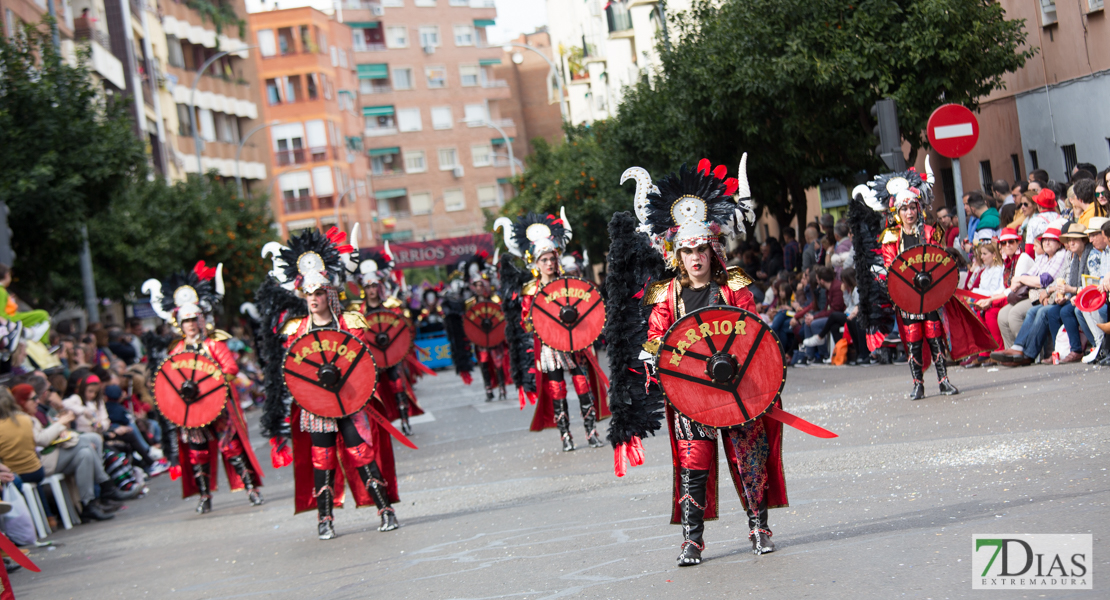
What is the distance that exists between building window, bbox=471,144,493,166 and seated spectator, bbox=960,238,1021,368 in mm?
81864

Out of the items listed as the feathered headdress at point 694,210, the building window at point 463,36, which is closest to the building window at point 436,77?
the building window at point 463,36

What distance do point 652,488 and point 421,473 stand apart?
14.0 feet

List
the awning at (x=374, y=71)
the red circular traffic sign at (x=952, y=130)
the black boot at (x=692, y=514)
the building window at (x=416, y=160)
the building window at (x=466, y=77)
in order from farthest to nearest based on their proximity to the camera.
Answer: the building window at (x=466, y=77), the building window at (x=416, y=160), the awning at (x=374, y=71), the red circular traffic sign at (x=952, y=130), the black boot at (x=692, y=514)

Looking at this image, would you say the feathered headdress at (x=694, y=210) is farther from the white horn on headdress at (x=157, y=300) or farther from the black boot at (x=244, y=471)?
the white horn on headdress at (x=157, y=300)

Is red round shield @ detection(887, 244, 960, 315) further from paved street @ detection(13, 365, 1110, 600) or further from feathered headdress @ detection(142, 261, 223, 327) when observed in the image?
feathered headdress @ detection(142, 261, 223, 327)

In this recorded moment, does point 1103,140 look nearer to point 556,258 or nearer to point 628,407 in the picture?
point 556,258

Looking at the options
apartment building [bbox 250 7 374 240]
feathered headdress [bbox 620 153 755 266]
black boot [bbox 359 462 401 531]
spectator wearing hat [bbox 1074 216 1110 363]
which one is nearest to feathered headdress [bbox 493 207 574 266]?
black boot [bbox 359 462 401 531]

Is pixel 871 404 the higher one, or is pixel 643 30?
pixel 643 30

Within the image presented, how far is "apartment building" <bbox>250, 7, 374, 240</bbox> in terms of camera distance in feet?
280

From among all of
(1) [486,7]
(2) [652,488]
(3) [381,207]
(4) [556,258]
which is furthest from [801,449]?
(1) [486,7]

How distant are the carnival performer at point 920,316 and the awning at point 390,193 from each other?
83079 millimetres

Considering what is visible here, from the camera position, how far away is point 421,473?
1405cm

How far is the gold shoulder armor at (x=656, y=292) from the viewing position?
7.33 meters

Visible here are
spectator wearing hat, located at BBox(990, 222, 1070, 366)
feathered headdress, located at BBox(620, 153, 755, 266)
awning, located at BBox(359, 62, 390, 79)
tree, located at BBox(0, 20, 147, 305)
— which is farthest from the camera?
awning, located at BBox(359, 62, 390, 79)
